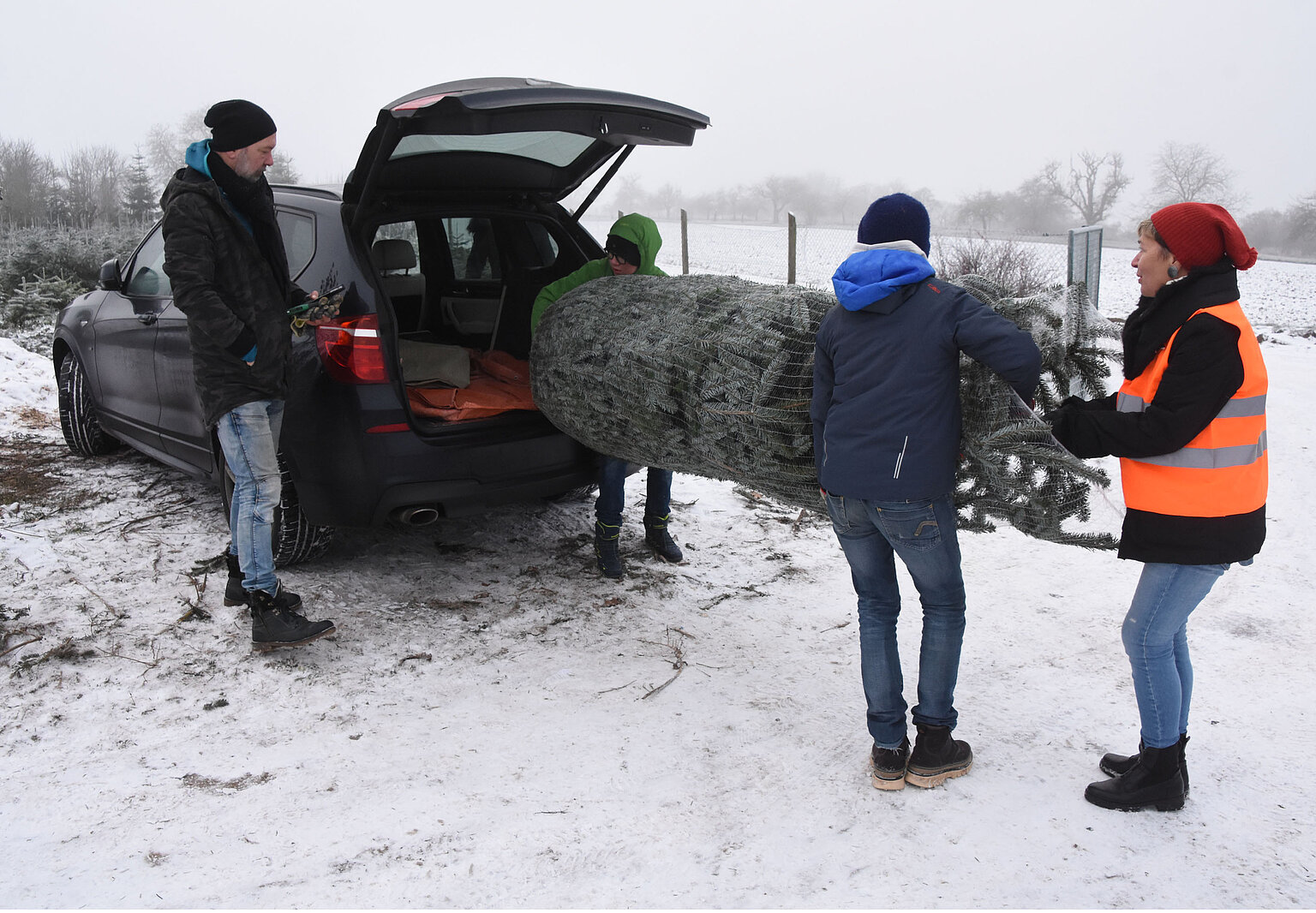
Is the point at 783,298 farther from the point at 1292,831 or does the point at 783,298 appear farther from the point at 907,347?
the point at 1292,831

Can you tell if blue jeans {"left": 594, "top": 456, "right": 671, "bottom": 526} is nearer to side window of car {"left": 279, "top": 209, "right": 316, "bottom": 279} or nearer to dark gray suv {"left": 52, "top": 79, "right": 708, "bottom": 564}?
dark gray suv {"left": 52, "top": 79, "right": 708, "bottom": 564}

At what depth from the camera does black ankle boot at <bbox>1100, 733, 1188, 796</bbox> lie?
2479 millimetres

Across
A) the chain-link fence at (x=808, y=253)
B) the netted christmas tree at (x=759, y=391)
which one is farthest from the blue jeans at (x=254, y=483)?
the chain-link fence at (x=808, y=253)

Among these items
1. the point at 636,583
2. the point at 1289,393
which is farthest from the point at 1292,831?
the point at 1289,393

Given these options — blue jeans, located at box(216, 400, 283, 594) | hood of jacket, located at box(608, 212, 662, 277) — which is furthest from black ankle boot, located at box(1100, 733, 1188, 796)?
blue jeans, located at box(216, 400, 283, 594)

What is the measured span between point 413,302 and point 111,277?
1.55m

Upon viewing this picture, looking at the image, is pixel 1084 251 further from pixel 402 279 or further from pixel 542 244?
pixel 402 279

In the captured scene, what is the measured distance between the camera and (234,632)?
3.46m

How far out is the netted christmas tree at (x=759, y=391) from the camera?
8.02 ft

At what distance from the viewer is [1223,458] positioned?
2189 mm

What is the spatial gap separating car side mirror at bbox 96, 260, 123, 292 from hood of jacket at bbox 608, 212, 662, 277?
8.73ft

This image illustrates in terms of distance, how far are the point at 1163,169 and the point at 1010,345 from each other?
6522cm

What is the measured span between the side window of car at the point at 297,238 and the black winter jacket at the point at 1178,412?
289 centimetres

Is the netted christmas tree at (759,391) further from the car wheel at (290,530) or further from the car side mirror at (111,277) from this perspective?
the car side mirror at (111,277)
